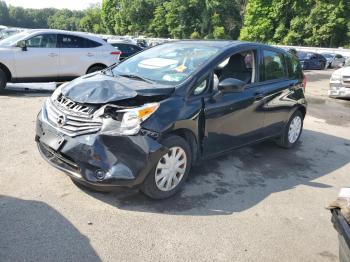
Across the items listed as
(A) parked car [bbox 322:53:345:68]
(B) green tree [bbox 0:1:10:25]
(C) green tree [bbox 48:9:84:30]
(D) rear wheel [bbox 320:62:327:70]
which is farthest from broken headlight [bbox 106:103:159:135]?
(B) green tree [bbox 0:1:10:25]

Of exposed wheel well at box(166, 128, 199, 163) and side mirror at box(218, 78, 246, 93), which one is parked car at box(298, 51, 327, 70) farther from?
exposed wheel well at box(166, 128, 199, 163)

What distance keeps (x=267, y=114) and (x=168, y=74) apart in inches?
72.7

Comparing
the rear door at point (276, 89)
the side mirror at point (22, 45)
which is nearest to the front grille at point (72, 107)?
the rear door at point (276, 89)

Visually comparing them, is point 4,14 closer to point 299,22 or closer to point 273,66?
point 299,22

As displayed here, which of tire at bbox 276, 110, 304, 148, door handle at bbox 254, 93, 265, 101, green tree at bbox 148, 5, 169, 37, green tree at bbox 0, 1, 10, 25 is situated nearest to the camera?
door handle at bbox 254, 93, 265, 101

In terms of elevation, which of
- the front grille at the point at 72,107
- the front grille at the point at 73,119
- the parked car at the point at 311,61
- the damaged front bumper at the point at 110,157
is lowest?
the parked car at the point at 311,61

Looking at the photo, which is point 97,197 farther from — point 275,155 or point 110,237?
point 275,155

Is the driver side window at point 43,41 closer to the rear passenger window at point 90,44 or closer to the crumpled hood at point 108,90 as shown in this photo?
the rear passenger window at point 90,44

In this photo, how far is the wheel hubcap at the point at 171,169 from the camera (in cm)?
419

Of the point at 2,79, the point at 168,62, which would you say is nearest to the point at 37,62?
the point at 2,79

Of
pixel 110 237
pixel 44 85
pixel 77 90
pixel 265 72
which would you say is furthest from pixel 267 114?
pixel 44 85

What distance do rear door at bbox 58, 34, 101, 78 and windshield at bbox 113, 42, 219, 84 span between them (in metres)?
5.29

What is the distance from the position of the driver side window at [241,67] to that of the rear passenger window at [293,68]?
1.24m

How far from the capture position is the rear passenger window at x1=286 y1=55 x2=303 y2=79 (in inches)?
260
